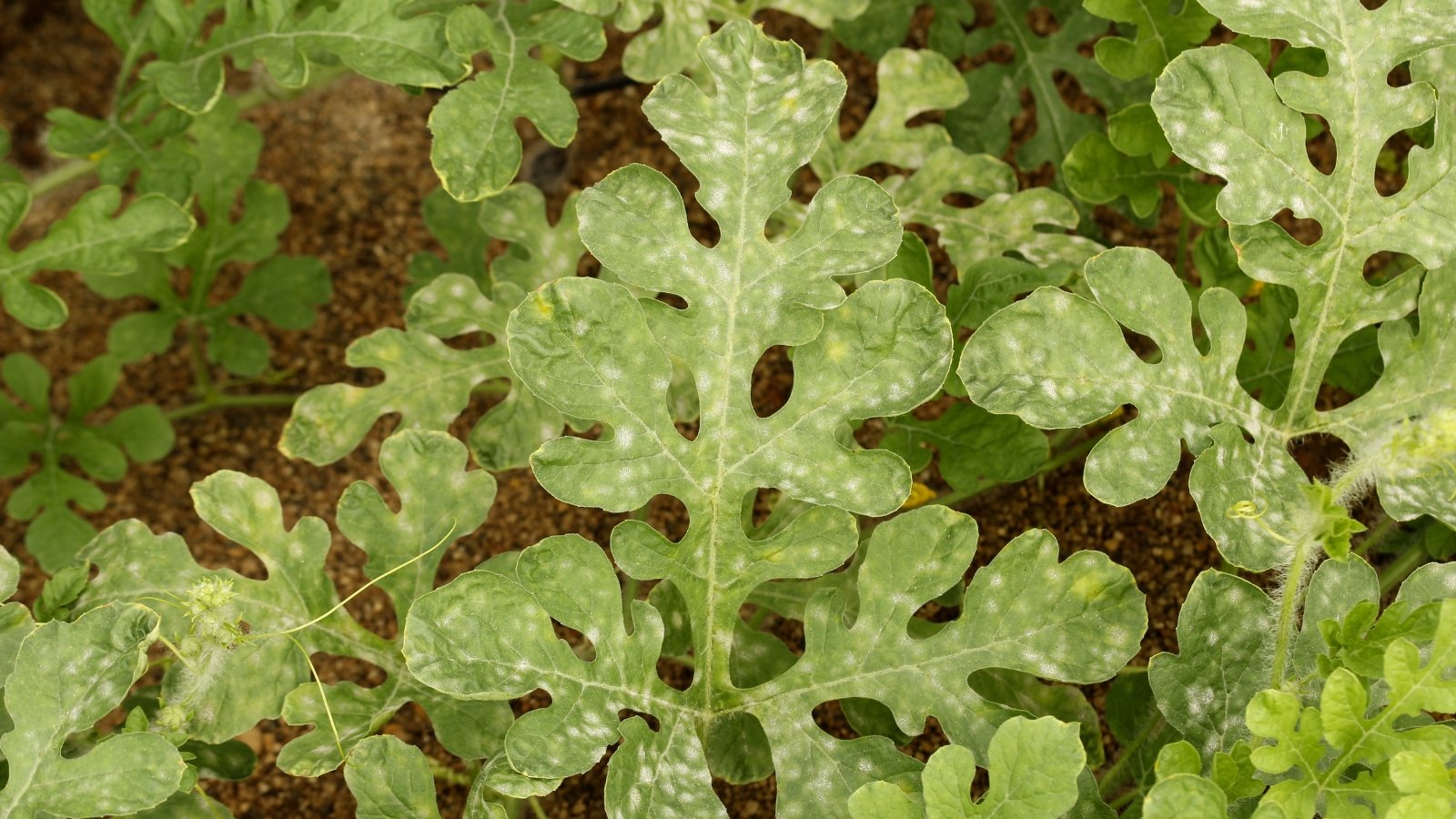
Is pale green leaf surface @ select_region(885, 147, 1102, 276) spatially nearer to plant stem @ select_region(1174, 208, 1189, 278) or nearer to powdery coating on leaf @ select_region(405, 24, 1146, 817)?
plant stem @ select_region(1174, 208, 1189, 278)

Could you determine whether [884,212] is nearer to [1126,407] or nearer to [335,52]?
[335,52]

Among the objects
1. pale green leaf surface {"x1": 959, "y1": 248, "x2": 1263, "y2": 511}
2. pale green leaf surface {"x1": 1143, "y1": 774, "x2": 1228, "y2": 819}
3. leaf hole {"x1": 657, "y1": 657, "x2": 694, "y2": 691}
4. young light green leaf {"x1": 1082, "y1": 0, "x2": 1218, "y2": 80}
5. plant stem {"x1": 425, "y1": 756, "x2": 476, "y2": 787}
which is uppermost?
young light green leaf {"x1": 1082, "y1": 0, "x2": 1218, "y2": 80}

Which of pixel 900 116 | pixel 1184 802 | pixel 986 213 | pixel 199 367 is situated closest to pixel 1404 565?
pixel 986 213

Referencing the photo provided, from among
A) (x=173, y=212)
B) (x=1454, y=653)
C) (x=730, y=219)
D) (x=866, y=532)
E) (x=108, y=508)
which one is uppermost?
(x=730, y=219)

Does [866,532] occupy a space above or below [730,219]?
below

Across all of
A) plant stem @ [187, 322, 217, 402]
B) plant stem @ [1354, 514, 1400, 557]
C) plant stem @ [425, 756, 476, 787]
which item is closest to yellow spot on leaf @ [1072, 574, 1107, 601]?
plant stem @ [1354, 514, 1400, 557]

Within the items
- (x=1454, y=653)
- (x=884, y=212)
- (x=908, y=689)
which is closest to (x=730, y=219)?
(x=884, y=212)

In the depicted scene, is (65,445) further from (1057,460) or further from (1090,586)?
(1090,586)

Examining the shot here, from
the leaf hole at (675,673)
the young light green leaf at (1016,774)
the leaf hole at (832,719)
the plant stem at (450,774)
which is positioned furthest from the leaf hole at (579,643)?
the young light green leaf at (1016,774)
